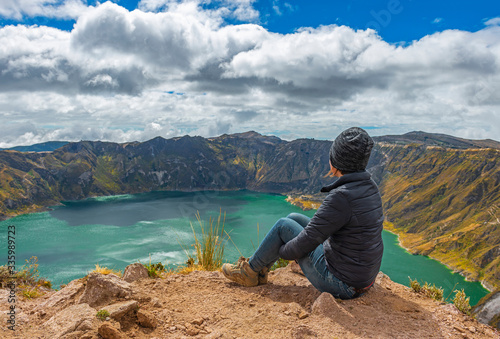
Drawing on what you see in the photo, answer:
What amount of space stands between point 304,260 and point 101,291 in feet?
9.60

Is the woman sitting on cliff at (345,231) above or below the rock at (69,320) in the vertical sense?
above

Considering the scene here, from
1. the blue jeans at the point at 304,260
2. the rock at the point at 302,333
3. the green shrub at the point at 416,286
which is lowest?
the green shrub at the point at 416,286

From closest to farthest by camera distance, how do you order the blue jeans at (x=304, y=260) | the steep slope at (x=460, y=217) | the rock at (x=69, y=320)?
the rock at (x=69, y=320), the blue jeans at (x=304, y=260), the steep slope at (x=460, y=217)

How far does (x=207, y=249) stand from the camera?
21.9 ft

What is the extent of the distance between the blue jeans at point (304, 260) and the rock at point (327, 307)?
0.22 metres

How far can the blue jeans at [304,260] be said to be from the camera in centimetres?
407

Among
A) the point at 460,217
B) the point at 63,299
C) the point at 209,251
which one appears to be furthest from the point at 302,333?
the point at 460,217

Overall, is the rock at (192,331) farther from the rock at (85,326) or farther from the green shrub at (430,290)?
the green shrub at (430,290)

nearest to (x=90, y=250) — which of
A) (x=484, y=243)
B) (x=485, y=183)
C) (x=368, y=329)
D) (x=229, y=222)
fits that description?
(x=229, y=222)

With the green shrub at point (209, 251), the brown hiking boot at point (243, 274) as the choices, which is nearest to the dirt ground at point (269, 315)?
the brown hiking boot at point (243, 274)

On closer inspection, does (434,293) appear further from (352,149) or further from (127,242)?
(127,242)

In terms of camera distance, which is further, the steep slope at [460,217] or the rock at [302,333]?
the steep slope at [460,217]

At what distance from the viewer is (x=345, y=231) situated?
3734mm

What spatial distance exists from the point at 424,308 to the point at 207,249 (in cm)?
421
